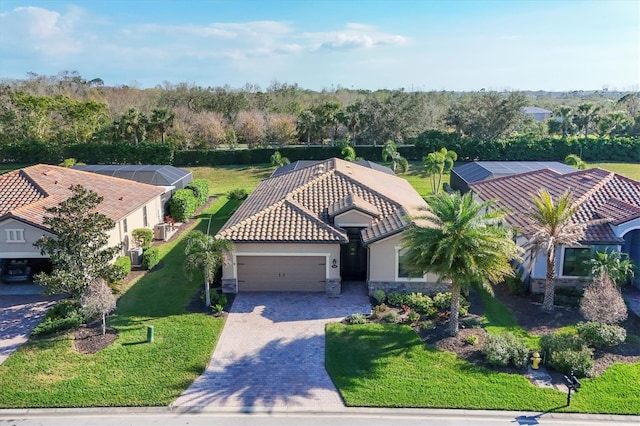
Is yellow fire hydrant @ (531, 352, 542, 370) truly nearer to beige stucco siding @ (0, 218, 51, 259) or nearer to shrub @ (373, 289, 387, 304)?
shrub @ (373, 289, 387, 304)

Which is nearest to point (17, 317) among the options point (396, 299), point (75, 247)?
point (75, 247)

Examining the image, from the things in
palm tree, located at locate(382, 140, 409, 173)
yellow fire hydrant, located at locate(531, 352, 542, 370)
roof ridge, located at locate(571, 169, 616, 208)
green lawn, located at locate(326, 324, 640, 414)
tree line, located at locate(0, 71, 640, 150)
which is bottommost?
green lawn, located at locate(326, 324, 640, 414)

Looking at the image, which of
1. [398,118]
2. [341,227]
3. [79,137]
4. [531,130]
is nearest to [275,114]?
[398,118]

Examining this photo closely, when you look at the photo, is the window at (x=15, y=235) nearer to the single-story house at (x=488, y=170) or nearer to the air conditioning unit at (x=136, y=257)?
the air conditioning unit at (x=136, y=257)

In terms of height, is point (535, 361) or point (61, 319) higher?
point (61, 319)

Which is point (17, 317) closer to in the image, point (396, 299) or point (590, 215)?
point (396, 299)

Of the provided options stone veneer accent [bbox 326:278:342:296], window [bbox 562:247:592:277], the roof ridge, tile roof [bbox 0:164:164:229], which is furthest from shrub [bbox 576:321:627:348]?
tile roof [bbox 0:164:164:229]

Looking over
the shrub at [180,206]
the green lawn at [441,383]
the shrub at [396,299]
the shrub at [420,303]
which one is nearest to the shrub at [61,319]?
the green lawn at [441,383]
